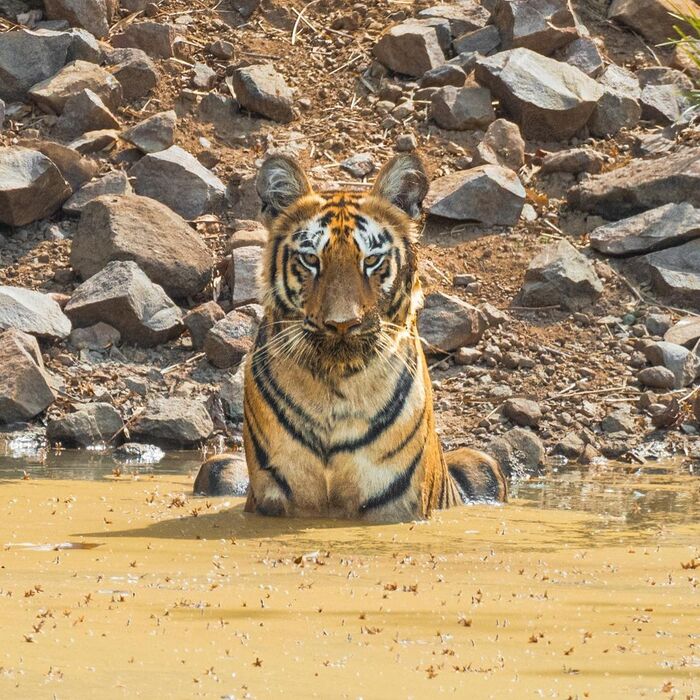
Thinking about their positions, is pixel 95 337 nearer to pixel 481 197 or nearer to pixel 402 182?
pixel 481 197

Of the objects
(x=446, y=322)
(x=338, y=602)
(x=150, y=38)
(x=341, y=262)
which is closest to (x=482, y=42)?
(x=150, y=38)

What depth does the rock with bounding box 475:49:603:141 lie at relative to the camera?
1309 cm

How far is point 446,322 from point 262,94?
11.8 ft

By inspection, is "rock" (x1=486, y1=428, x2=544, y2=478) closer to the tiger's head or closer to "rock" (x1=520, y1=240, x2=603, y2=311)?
"rock" (x1=520, y1=240, x2=603, y2=311)

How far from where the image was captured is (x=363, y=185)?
12422mm

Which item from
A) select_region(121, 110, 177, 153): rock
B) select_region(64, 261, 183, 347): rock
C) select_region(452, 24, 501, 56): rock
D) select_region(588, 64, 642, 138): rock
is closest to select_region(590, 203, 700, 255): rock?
select_region(588, 64, 642, 138): rock

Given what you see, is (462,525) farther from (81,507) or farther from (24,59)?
→ (24,59)

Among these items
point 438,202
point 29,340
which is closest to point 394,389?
point 29,340

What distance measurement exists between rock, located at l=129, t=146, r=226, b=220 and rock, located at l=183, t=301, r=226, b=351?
1.53m

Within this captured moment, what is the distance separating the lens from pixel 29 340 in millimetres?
10453

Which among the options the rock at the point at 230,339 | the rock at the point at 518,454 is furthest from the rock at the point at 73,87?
the rock at the point at 518,454

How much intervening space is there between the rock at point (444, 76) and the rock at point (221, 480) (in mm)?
6589

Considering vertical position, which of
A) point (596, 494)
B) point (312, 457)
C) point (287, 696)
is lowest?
point (596, 494)

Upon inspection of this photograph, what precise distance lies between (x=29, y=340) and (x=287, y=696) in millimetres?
7479
